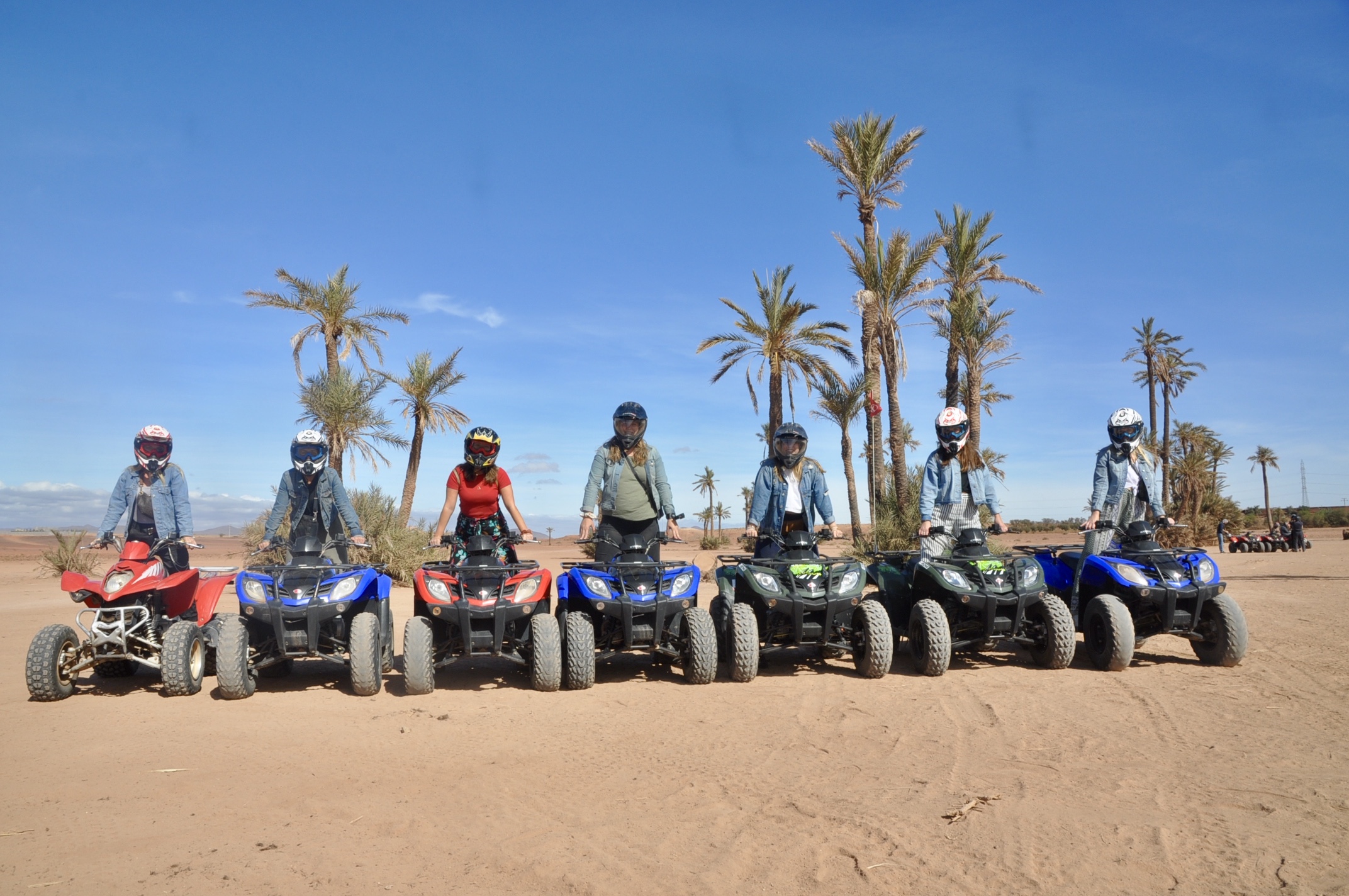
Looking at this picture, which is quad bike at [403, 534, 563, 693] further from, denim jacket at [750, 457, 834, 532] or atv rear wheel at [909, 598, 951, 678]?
atv rear wheel at [909, 598, 951, 678]

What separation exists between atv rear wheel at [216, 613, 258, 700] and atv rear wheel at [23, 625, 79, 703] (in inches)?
51.3

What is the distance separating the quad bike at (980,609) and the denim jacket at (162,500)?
706cm

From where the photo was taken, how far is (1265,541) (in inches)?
1182

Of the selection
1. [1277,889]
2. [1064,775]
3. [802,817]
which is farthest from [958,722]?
[1277,889]

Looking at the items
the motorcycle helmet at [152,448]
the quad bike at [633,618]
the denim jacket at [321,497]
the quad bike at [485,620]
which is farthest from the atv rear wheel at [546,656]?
the motorcycle helmet at [152,448]

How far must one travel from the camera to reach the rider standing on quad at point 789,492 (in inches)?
345

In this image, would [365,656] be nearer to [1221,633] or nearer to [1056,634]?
[1056,634]

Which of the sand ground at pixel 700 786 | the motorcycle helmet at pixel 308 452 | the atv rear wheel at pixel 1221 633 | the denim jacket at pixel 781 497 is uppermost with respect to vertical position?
the motorcycle helmet at pixel 308 452

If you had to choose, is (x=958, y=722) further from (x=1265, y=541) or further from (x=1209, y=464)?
(x=1209, y=464)

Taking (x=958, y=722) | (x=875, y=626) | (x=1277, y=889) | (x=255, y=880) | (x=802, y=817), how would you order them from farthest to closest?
1. (x=875, y=626)
2. (x=958, y=722)
3. (x=802, y=817)
4. (x=255, y=880)
5. (x=1277, y=889)

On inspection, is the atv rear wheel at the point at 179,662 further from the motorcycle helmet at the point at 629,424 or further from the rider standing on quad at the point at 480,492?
the motorcycle helmet at the point at 629,424

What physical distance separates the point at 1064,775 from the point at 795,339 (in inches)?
796

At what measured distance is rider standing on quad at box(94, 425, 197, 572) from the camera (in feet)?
26.8

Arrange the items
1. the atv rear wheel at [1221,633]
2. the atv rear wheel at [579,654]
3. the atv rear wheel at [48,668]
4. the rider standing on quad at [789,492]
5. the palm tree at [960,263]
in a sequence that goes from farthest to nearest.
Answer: the palm tree at [960,263] < the rider standing on quad at [789,492] < the atv rear wheel at [1221,633] < the atv rear wheel at [579,654] < the atv rear wheel at [48,668]
